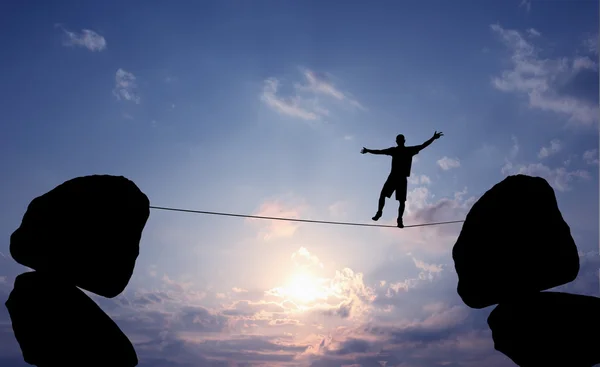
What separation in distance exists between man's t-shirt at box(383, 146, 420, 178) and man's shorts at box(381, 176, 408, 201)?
0.51 ft

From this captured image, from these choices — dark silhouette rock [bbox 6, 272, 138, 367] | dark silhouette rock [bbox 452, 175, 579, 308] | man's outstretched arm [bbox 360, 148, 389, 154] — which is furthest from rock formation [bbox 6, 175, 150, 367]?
dark silhouette rock [bbox 452, 175, 579, 308]

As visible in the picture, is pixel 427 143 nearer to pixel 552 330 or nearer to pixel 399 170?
pixel 399 170

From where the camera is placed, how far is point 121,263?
1216cm

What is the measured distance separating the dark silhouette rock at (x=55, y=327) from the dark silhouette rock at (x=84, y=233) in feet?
1.60

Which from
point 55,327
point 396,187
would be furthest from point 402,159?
point 55,327

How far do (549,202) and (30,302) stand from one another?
13.4 meters

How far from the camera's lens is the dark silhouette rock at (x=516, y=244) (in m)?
12.0

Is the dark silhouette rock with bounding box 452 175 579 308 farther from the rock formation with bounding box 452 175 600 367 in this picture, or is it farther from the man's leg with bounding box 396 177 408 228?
the man's leg with bounding box 396 177 408 228

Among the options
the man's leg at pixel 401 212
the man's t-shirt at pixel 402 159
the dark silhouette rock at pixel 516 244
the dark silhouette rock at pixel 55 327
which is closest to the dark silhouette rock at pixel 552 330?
the dark silhouette rock at pixel 516 244

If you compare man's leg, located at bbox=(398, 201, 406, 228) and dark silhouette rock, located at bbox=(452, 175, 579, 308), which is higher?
man's leg, located at bbox=(398, 201, 406, 228)

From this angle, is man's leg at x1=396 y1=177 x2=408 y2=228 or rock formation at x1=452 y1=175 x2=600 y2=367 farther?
man's leg at x1=396 y1=177 x2=408 y2=228

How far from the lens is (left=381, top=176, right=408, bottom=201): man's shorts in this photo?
14.4m

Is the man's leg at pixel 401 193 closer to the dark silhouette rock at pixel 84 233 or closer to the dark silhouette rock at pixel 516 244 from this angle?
the dark silhouette rock at pixel 516 244

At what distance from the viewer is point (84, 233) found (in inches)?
460
